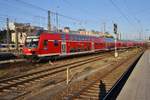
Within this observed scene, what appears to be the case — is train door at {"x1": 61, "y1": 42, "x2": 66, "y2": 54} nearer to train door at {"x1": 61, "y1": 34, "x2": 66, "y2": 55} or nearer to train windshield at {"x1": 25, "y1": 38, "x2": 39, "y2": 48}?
train door at {"x1": 61, "y1": 34, "x2": 66, "y2": 55}

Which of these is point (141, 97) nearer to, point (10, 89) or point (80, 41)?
point (10, 89)

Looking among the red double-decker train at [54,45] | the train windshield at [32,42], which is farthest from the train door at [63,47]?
the train windshield at [32,42]

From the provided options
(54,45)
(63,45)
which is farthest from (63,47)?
(54,45)

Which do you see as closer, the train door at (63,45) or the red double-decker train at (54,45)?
the red double-decker train at (54,45)

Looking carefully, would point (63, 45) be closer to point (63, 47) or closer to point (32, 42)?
point (63, 47)

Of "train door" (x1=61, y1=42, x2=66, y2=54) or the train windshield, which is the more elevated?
the train windshield

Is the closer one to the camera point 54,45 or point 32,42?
point 32,42

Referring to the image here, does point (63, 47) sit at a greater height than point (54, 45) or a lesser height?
lesser

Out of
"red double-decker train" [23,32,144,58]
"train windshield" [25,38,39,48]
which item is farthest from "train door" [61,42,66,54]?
"train windshield" [25,38,39,48]

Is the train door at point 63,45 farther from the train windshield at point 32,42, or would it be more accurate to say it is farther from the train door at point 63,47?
the train windshield at point 32,42

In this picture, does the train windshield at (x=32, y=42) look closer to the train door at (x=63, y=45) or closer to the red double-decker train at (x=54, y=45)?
the red double-decker train at (x=54, y=45)

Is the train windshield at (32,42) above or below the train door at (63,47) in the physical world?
above

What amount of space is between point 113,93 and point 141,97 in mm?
1308

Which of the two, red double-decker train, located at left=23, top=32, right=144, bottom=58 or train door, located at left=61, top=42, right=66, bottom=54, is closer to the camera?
red double-decker train, located at left=23, top=32, right=144, bottom=58
